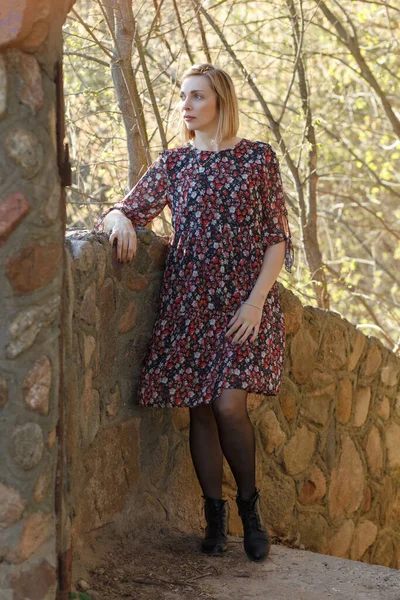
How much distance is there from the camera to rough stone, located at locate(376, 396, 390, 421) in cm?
454

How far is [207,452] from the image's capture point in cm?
295

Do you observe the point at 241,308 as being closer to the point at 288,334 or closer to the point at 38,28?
the point at 288,334

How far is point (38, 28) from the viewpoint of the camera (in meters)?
1.81

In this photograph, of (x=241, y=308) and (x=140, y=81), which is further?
(x=140, y=81)

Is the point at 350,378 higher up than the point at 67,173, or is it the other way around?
the point at 67,173

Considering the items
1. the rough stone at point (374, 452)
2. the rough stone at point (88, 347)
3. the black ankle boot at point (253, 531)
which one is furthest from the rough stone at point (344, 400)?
the rough stone at point (88, 347)

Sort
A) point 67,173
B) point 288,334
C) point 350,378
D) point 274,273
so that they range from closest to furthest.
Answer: point 67,173 < point 274,273 < point 288,334 < point 350,378

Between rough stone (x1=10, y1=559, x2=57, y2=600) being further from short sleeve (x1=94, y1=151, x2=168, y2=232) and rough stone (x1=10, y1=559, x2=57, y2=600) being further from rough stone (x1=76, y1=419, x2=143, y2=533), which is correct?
short sleeve (x1=94, y1=151, x2=168, y2=232)

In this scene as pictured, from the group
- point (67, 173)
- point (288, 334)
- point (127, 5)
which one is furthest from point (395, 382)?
point (67, 173)

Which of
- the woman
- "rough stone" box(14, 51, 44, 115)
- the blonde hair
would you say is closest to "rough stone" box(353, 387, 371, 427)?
the woman

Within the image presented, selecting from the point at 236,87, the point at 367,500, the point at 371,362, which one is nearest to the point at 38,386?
the point at 371,362

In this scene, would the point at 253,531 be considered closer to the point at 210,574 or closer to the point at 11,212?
the point at 210,574

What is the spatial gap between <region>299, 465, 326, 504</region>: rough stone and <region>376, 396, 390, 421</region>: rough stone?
2.06ft

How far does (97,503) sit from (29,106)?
1.41 meters
